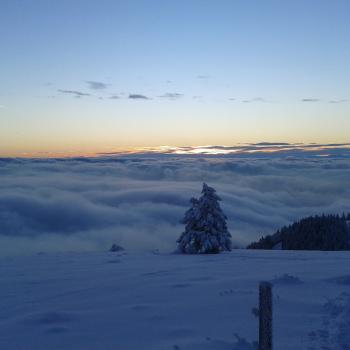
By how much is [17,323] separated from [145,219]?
554 feet

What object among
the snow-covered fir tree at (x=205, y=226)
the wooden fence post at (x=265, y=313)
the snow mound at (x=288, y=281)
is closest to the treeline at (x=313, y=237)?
the snow-covered fir tree at (x=205, y=226)

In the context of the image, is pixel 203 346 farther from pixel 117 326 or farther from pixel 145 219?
pixel 145 219

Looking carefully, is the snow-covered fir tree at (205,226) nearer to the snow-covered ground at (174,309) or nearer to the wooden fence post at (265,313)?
the snow-covered ground at (174,309)

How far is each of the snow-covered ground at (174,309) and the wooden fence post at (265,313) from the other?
65.4 inches

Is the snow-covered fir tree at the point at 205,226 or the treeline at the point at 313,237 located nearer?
the snow-covered fir tree at the point at 205,226

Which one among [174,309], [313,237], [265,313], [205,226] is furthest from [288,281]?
[313,237]

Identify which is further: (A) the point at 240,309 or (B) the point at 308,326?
(A) the point at 240,309

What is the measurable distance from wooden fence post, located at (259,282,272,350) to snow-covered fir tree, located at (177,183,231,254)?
65.9 ft

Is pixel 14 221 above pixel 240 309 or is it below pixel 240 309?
below

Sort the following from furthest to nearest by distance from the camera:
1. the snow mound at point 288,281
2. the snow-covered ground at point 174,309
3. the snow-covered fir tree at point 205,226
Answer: the snow-covered fir tree at point 205,226
the snow mound at point 288,281
the snow-covered ground at point 174,309

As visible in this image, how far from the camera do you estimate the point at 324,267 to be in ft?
46.2

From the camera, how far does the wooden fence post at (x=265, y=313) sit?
16.8 feet

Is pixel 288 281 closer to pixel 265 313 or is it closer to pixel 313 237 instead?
pixel 265 313

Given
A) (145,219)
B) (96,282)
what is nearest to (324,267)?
(96,282)
